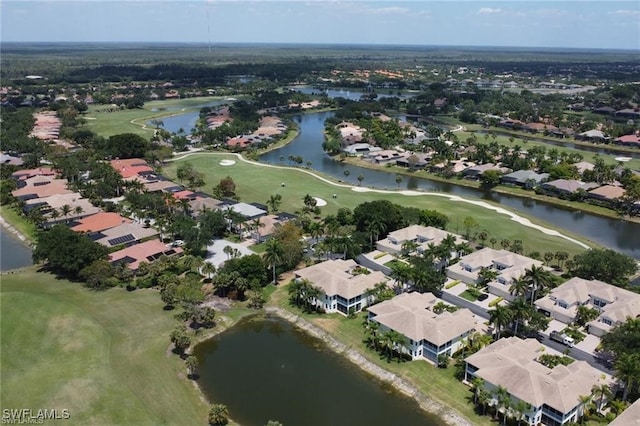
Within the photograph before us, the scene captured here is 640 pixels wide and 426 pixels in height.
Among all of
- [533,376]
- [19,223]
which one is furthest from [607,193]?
[19,223]

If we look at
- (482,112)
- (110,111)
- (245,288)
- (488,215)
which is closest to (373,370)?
(245,288)

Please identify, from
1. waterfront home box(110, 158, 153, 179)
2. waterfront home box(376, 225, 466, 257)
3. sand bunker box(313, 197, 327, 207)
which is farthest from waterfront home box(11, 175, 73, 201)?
waterfront home box(376, 225, 466, 257)

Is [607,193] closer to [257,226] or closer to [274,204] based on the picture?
[274,204]

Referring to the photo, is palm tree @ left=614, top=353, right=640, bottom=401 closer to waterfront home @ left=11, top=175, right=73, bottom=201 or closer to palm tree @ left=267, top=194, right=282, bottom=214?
palm tree @ left=267, top=194, right=282, bottom=214

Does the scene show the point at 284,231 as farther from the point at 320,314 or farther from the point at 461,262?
the point at 461,262

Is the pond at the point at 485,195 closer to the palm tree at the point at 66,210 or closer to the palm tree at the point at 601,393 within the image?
the palm tree at the point at 601,393

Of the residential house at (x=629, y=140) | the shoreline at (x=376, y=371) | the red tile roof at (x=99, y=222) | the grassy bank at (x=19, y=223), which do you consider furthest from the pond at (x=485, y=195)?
the residential house at (x=629, y=140)
